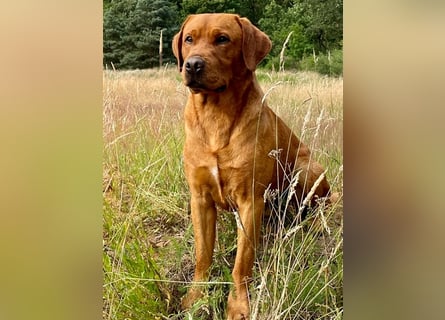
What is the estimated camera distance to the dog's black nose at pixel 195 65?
6.51 ft

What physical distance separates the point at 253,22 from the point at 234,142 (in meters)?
0.43

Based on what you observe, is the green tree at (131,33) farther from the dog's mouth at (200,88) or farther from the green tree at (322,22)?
the green tree at (322,22)

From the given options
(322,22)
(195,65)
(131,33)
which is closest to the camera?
(195,65)

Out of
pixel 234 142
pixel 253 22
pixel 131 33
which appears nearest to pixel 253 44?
pixel 253 22

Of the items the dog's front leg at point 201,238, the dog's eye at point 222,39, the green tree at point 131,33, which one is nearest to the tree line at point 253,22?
the green tree at point 131,33

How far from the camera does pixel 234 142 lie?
212 cm

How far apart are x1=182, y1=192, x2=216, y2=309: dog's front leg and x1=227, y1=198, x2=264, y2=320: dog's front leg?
11cm

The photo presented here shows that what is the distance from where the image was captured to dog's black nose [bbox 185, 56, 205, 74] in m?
1.99

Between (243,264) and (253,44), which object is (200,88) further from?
(243,264)

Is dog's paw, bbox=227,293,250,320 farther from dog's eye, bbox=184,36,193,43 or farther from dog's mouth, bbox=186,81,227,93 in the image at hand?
dog's eye, bbox=184,36,193,43
